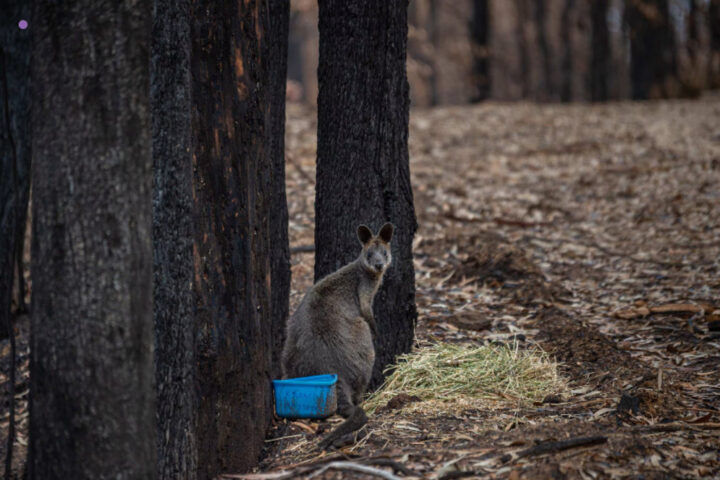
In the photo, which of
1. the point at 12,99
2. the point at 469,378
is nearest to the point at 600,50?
the point at 12,99

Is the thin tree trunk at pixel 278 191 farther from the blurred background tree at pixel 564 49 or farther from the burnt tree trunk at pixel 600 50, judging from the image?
the burnt tree trunk at pixel 600 50

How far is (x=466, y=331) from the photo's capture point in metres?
8.09

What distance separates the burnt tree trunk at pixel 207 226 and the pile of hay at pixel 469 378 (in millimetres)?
1672

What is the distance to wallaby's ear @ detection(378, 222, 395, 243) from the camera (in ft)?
20.1

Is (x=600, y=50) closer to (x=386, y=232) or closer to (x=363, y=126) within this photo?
(x=363, y=126)

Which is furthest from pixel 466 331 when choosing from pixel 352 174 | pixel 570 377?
pixel 352 174

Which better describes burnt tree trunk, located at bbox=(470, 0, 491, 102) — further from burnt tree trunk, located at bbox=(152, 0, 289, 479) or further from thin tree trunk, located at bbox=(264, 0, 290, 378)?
burnt tree trunk, located at bbox=(152, 0, 289, 479)

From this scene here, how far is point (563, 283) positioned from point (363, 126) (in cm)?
467

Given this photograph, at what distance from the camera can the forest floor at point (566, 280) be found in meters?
4.57

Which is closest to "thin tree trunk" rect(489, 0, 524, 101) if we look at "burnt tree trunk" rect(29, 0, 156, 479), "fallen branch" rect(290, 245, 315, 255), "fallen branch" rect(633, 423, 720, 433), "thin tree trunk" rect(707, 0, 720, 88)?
"thin tree trunk" rect(707, 0, 720, 88)

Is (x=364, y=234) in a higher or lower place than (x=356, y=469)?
higher

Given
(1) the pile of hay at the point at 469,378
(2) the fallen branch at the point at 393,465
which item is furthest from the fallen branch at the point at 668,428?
(2) the fallen branch at the point at 393,465

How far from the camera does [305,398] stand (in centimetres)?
554

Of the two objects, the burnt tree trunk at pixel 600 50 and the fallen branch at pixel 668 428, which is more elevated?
the burnt tree trunk at pixel 600 50
